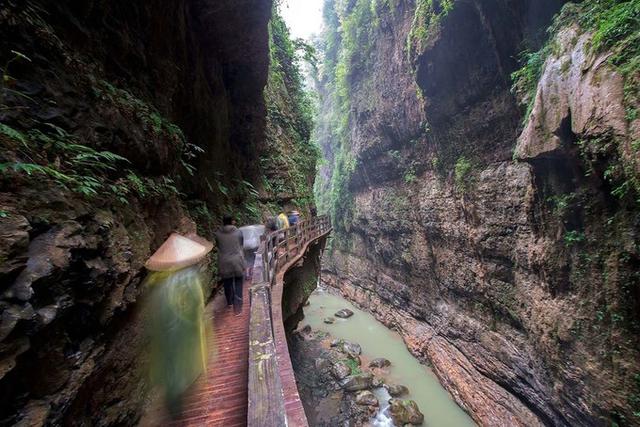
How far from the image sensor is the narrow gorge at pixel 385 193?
225cm

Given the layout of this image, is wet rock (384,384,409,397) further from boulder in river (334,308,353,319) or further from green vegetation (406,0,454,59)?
green vegetation (406,0,454,59)

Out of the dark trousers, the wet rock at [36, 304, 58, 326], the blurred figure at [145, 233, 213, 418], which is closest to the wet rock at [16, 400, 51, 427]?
the wet rock at [36, 304, 58, 326]

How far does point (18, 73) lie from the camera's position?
2.35m

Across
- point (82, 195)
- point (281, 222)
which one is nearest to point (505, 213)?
point (281, 222)

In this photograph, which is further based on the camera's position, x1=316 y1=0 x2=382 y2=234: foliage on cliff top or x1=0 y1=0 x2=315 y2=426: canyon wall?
x1=316 y1=0 x2=382 y2=234: foliage on cliff top

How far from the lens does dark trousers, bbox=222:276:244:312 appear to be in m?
5.09

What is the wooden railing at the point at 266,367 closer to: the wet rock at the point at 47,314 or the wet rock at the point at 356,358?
the wet rock at the point at 47,314

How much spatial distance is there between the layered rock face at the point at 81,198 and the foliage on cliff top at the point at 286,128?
787 centimetres

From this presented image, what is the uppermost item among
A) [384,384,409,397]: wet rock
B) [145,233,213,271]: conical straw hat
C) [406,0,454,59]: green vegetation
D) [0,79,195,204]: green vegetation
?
[406,0,454,59]: green vegetation

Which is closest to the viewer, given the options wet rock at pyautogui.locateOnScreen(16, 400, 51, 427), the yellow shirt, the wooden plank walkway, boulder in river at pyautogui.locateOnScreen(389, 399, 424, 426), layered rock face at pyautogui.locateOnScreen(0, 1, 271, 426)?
wet rock at pyautogui.locateOnScreen(16, 400, 51, 427)

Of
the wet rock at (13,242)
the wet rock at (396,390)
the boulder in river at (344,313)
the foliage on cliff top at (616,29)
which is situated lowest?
the wet rock at (396,390)

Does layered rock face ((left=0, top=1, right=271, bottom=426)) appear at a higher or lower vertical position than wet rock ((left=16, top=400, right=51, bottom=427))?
higher

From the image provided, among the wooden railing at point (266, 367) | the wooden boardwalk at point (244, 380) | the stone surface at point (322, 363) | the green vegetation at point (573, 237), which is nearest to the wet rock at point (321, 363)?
the stone surface at point (322, 363)

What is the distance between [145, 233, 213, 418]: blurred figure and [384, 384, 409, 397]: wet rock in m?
12.3
